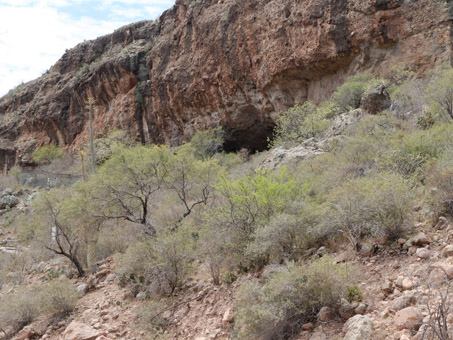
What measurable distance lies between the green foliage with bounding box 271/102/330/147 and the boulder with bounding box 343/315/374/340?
11353 millimetres

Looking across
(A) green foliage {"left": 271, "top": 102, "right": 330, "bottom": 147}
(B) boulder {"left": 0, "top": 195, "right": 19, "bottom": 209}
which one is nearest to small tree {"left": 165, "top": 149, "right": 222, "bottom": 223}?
(A) green foliage {"left": 271, "top": 102, "right": 330, "bottom": 147}

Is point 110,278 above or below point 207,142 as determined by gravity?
below

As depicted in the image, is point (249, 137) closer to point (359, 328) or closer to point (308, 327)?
point (308, 327)

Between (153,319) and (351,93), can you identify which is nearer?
(153,319)

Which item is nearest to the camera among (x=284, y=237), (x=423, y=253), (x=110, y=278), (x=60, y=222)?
(x=423, y=253)

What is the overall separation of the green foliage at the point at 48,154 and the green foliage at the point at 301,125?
73.4 ft

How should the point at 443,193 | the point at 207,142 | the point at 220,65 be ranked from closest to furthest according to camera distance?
the point at 443,193, the point at 220,65, the point at 207,142

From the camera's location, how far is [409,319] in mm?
3053

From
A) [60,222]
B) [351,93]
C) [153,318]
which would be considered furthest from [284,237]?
[351,93]

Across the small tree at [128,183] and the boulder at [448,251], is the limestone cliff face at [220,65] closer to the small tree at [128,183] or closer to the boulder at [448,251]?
the small tree at [128,183]

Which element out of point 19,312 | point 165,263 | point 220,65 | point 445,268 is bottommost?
point 19,312

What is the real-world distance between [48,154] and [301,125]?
25.0m

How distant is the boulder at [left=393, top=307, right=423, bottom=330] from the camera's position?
3002 mm

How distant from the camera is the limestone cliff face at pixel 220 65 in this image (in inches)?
635
